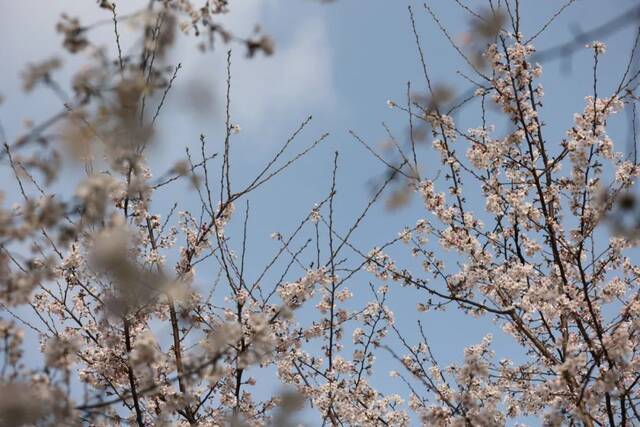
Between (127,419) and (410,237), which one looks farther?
(410,237)

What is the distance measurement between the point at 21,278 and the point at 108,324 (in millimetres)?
2241

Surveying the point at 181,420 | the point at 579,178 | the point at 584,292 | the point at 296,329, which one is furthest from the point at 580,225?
the point at 181,420

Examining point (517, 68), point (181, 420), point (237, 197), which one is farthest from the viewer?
point (517, 68)

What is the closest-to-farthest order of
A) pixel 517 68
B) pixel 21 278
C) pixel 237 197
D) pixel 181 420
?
pixel 21 278 < pixel 181 420 < pixel 237 197 < pixel 517 68

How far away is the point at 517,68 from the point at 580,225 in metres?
1.66

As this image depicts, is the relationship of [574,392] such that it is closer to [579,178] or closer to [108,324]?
[579,178]

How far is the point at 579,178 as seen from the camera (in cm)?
588

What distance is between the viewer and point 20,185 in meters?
5.14

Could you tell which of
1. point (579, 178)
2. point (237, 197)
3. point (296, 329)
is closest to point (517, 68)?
point (579, 178)

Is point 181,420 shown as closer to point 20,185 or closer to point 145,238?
point 145,238

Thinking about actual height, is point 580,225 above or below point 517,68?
below

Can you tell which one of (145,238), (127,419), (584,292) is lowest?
(127,419)

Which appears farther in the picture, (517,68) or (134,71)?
(517,68)

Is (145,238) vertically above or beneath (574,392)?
above
